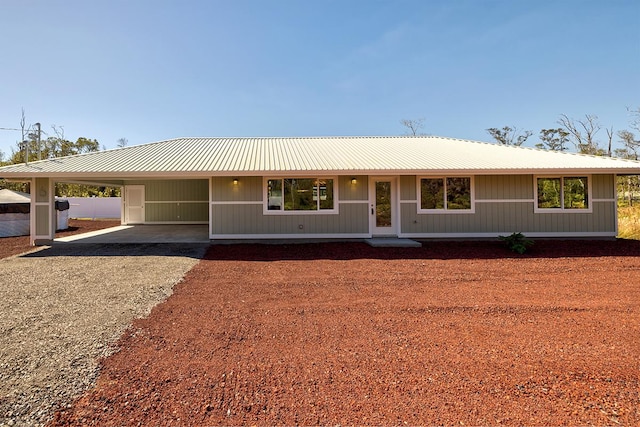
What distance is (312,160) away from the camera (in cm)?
1047

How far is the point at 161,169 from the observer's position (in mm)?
9234

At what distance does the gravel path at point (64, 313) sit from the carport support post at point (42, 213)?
1473 mm

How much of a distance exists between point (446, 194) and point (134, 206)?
14950 millimetres

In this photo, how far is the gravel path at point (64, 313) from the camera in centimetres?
242

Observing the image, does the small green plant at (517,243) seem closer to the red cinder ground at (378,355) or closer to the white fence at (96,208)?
the red cinder ground at (378,355)

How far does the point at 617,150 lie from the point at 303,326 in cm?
4032

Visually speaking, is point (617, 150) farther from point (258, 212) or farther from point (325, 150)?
point (258, 212)

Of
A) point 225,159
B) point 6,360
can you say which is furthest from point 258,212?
point 6,360

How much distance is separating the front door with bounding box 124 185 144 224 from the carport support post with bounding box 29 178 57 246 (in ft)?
19.5

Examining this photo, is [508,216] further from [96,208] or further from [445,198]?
[96,208]

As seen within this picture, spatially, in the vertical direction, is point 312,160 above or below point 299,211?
above

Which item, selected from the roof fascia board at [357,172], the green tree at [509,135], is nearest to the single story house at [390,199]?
the roof fascia board at [357,172]

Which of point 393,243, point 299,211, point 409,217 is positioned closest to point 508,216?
point 409,217

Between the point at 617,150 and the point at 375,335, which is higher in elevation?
the point at 617,150
